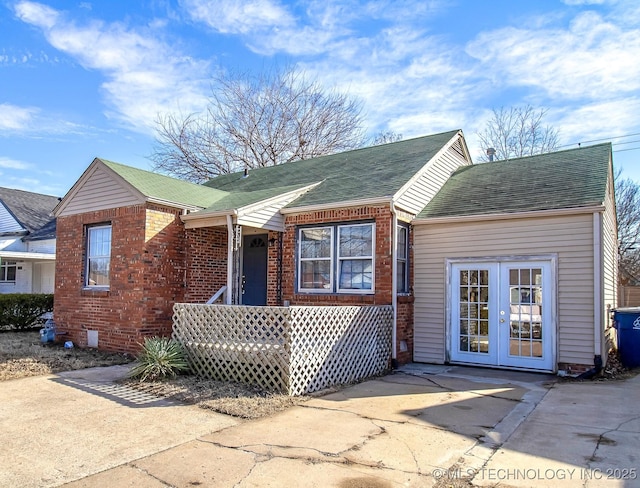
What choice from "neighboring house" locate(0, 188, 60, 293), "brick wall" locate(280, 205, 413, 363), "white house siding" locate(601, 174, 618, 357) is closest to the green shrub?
"neighboring house" locate(0, 188, 60, 293)

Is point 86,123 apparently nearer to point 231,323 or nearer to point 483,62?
point 231,323

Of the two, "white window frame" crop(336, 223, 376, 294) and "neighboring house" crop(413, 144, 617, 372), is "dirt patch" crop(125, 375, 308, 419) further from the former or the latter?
"neighboring house" crop(413, 144, 617, 372)

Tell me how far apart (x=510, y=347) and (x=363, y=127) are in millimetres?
22202

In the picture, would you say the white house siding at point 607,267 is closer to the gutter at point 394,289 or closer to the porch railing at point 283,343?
the gutter at point 394,289

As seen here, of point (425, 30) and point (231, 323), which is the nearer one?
point (231, 323)

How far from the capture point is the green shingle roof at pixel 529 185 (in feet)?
30.4

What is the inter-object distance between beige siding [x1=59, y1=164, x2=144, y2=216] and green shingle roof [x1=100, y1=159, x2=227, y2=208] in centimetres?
17

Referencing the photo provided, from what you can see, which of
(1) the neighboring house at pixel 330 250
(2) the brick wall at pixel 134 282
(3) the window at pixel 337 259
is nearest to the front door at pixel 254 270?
(1) the neighboring house at pixel 330 250

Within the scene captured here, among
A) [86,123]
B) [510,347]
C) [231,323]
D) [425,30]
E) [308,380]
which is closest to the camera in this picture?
[308,380]

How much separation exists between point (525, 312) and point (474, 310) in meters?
1.01

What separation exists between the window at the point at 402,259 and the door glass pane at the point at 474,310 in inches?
45.3

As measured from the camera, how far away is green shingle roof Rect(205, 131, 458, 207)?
1050cm

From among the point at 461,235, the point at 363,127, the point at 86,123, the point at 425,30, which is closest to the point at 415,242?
the point at 461,235

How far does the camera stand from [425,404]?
6.75m
